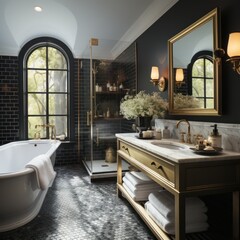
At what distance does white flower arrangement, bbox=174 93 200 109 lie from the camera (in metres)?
2.31

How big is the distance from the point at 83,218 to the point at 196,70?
77.0 inches

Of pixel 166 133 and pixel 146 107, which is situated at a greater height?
pixel 146 107

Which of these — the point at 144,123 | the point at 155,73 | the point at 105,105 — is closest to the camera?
the point at 144,123

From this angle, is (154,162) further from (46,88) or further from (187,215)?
(46,88)

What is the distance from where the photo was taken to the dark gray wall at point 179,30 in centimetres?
184

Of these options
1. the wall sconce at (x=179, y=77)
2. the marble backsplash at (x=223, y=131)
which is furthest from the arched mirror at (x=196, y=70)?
the marble backsplash at (x=223, y=131)

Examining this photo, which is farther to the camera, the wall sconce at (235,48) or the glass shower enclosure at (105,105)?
the glass shower enclosure at (105,105)

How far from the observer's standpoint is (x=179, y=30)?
8.55 feet

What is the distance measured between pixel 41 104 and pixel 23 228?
125 inches

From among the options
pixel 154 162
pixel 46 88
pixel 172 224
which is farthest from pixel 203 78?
pixel 46 88

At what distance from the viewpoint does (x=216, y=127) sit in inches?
73.4

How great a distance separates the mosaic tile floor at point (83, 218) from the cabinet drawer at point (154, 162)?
66 cm

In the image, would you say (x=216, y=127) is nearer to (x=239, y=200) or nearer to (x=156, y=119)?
(x=239, y=200)

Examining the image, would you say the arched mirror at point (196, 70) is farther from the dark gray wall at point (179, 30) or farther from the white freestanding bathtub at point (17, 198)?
the white freestanding bathtub at point (17, 198)
